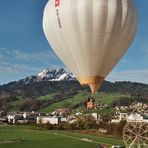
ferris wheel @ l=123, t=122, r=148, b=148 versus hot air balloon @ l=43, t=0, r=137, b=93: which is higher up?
hot air balloon @ l=43, t=0, r=137, b=93

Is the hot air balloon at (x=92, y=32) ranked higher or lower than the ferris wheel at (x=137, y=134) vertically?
higher

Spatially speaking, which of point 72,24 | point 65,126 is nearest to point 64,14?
point 72,24

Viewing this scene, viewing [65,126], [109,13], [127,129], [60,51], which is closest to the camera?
[109,13]

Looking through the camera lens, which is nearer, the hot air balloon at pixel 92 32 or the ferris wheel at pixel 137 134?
the hot air balloon at pixel 92 32

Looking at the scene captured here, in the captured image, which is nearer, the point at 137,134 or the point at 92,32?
the point at 92,32

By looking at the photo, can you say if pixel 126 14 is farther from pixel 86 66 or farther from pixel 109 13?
pixel 86 66

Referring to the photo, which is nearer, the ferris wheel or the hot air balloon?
the hot air balloon

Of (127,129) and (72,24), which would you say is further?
(127,129)

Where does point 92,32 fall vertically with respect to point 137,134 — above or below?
above
